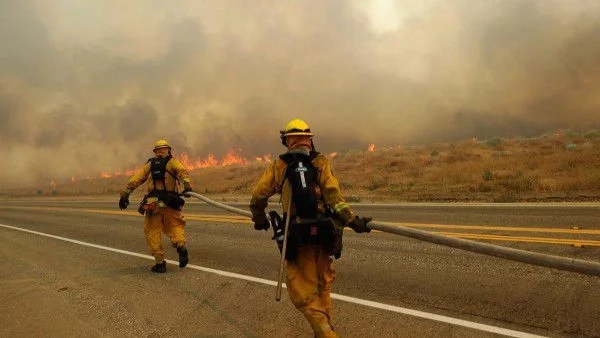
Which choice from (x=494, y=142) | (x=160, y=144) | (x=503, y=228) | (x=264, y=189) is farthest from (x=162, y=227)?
(x=494, y=142)

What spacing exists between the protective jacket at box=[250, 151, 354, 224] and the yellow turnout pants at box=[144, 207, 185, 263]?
3854mm

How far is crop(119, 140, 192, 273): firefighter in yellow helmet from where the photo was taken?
7.89m

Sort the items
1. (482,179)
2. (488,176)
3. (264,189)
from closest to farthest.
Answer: (264,189) < (488,176) < (482,179)

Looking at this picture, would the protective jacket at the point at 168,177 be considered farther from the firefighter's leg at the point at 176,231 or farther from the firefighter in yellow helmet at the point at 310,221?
the firefighter in yellow helmet at the point at 310,221

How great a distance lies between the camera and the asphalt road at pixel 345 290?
4.70 metres

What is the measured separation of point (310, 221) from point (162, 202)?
457 cm

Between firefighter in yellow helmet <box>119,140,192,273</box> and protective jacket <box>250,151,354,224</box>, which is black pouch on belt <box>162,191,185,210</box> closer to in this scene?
firefighter in yellow helmet <box>119,140,192,273</box>

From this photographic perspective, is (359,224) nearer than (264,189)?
A: Yes

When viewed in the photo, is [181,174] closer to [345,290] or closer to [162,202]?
[162,202]

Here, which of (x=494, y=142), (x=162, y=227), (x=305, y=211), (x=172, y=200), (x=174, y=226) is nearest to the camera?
(x=305, y=211)

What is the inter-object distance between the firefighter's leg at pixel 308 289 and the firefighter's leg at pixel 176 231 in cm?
420

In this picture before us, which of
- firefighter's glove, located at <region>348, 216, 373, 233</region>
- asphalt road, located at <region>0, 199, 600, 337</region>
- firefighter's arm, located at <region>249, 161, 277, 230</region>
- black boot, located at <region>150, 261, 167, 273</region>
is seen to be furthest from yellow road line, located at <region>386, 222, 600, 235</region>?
firefighter's arm, located at <region>249, 161, 277, 230</region>

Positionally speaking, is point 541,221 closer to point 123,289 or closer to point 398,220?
point 398,220

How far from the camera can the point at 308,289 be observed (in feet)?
13.6
